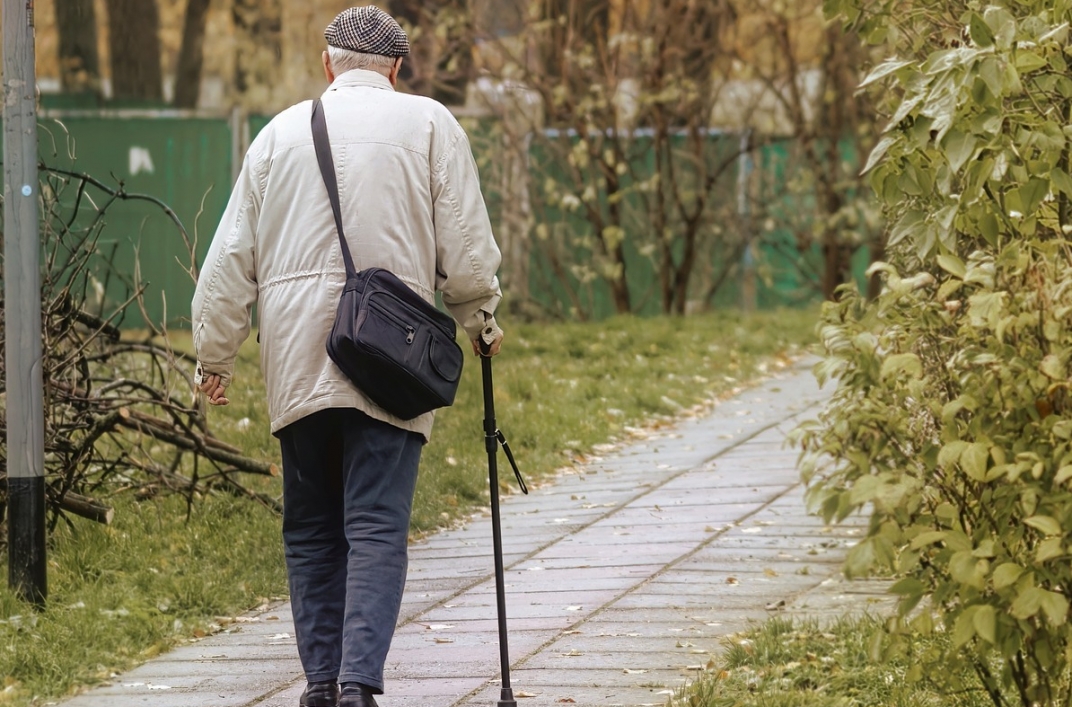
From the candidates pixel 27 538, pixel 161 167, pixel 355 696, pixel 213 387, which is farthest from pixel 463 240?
pixel 161 167

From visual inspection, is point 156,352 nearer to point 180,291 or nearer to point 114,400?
point 114,400

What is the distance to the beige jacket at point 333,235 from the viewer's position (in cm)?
428

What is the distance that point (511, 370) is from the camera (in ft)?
37.1

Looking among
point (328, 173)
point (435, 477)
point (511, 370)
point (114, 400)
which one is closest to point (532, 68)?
point (511, 370)

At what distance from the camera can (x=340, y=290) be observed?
4.28m

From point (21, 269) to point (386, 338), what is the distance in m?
2.03

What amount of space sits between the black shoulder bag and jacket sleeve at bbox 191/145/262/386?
253 millimetres

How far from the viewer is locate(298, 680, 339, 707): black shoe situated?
4422 mm

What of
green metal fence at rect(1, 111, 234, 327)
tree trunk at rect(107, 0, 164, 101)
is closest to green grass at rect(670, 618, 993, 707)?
green metal fence at rect(1, 111, 234, 327)

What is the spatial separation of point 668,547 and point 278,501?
1.78m

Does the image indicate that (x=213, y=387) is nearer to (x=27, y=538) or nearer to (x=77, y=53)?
(x=27, y=538)

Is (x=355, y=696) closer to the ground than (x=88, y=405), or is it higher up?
closer to the ground

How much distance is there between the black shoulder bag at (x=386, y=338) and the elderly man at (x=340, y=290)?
1.3 inches

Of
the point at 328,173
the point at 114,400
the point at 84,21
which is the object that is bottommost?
the point at 114,400
